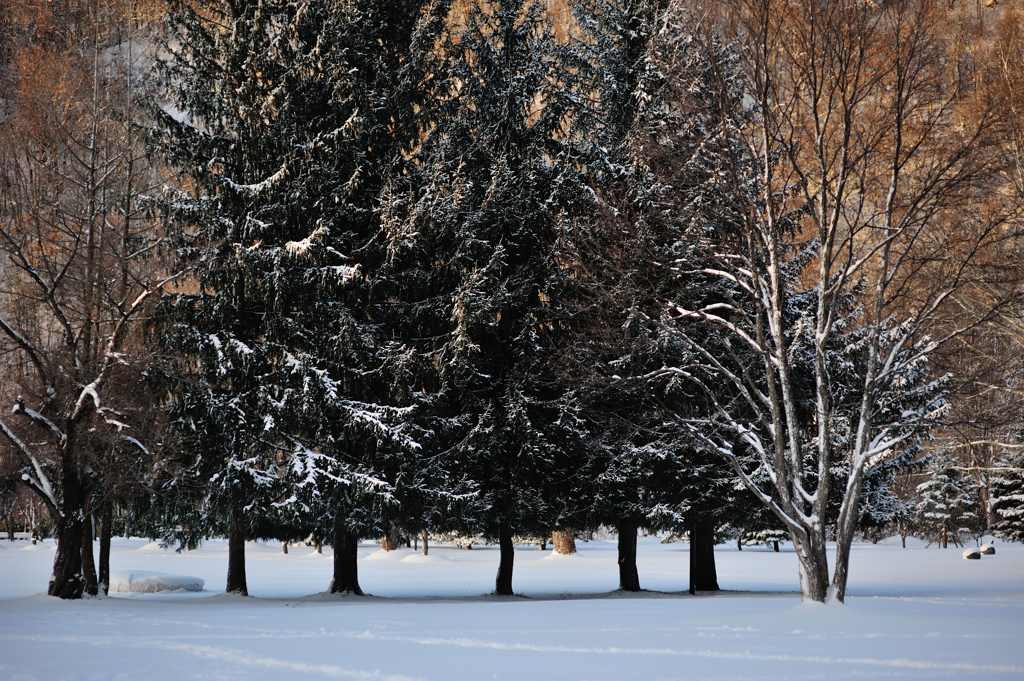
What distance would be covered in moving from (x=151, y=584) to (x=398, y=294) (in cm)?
919

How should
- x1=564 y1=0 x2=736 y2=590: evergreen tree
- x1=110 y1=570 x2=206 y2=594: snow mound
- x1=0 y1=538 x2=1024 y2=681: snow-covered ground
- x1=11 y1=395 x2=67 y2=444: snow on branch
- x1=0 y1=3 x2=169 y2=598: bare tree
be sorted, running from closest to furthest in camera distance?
x1=0 y1=538 x2=1024 y2=681: snow-covered ground < x1=11 y1=395 x2=67 y2=444: snow on branch < x1=564 y1=0 x2=736 y2=590: evergreen tree < x1=0 y1=3 x2=169 y2=598: bare tree < x1=110 y1=570 x2=206 y2=594: snow mound

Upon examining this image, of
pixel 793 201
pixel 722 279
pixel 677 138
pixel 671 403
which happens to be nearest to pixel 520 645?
pixel 677 138

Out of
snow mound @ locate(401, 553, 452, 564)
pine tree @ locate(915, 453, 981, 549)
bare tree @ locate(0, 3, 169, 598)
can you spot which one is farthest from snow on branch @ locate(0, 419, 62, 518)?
pine tree @ locate(915, 453, 981, 549)

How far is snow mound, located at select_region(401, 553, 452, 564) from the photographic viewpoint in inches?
1288

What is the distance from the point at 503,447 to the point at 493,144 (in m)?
6.78

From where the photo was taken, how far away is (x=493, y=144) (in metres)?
Answer: 18.1

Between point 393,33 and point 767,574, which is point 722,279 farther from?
point 767,574

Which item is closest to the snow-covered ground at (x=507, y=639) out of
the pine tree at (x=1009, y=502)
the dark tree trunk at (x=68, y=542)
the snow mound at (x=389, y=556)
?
the dark tree trunk at (x=68, y=542)

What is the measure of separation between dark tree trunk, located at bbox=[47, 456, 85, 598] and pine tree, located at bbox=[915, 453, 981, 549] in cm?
3918

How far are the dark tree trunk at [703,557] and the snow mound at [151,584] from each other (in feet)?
38.2

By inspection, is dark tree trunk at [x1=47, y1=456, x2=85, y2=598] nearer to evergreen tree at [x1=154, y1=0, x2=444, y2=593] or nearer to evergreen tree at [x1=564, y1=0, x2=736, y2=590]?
evergreen tree at [x1=154, y1=0, x2=444, y2=593]

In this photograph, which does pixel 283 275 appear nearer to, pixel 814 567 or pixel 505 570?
pixel 505 570

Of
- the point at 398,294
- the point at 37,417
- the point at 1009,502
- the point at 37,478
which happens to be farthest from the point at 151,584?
the point at 1009,502

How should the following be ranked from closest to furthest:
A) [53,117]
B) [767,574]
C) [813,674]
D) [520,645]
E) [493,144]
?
[813,674]
[520,645]
[53,117]
[493,144]
[767,574]
